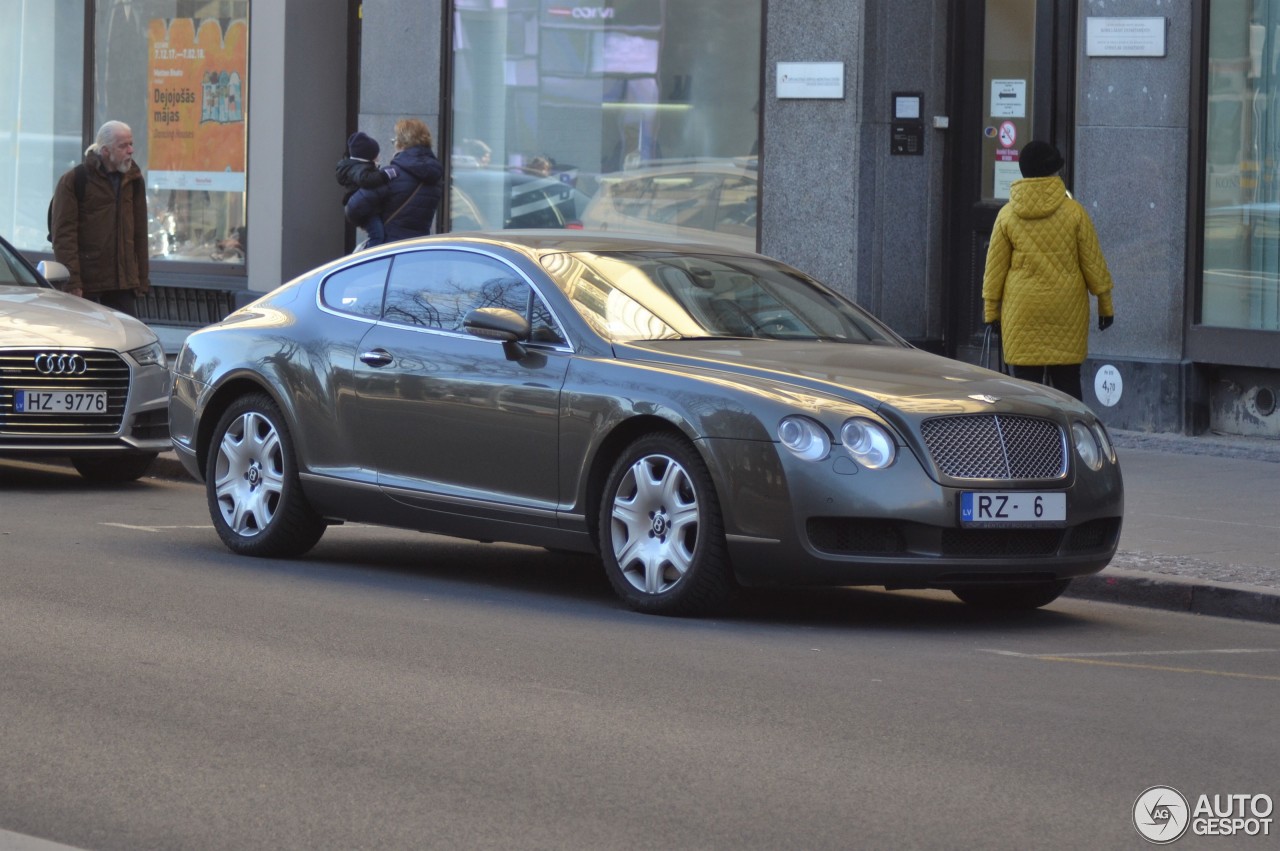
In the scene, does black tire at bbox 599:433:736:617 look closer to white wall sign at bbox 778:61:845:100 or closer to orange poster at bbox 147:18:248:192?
white wall sign at bbox 778:61:845:100

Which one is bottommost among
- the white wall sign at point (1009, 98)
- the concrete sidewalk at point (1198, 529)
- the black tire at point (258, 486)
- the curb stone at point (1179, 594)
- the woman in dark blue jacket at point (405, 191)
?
the curb stone at point (1179, 594)

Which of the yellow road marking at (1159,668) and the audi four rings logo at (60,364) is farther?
the audi four rings logo at (60,364)

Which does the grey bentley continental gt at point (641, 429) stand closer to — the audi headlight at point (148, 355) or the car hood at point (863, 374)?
the car hood at point (863, 374)

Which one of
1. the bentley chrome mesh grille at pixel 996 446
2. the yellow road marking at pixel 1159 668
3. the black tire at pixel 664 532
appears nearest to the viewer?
the yellow road marking at pixel 1159 668

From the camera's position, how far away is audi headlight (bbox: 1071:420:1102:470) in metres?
8.31

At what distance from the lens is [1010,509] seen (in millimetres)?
8000

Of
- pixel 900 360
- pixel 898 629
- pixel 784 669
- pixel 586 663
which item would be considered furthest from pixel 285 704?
pixel 900 360

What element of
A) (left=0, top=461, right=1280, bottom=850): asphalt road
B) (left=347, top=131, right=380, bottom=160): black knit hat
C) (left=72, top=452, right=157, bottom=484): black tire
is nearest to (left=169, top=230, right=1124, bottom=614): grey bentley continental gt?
(left=0, top=461, right=1280, bottom=850): asphalt road

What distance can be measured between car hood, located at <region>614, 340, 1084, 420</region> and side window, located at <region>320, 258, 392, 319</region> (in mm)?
1488

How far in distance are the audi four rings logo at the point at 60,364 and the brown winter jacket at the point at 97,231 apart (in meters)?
3.12

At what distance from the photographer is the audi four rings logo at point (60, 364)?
12078 mm

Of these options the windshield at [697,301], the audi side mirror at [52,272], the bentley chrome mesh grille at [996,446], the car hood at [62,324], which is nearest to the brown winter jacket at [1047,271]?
the windshield at [697,301]

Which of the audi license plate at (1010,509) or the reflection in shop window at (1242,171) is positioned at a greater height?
the reflection in shop window at (1242,171)

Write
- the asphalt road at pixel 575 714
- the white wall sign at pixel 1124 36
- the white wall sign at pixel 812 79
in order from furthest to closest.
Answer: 1. the white wall sign at pixel 812 79
2. the white wall sign at pixel 1124 36
3. the asphalt road at pixel 575 714
